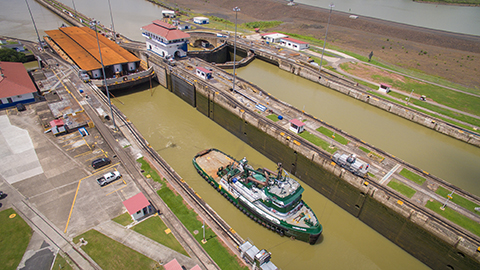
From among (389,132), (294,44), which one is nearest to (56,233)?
(389,132)

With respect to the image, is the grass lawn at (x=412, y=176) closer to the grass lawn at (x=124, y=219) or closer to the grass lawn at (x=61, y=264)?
the grass lawn at (x=124, y=219)

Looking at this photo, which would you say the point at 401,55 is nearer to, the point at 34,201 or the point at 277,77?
the point at 277,77

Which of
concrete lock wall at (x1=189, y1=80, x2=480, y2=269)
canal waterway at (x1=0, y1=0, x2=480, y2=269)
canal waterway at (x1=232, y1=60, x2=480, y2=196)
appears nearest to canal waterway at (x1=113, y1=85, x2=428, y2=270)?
canal waterway at (x1=0, y1=0, x2=480, y2=269)

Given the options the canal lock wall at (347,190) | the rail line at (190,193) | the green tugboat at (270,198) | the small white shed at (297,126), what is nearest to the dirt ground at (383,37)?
the small white shed at (297,126)

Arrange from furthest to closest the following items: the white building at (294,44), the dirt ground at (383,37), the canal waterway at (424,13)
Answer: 1. the canal waterway at (424,13)
2. the white building at (294,44)
3. the dirt ground at (383,37)

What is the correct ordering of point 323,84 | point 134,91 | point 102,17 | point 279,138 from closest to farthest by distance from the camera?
point 279,138 → point 134,91 → point 323,84 → point 102,17

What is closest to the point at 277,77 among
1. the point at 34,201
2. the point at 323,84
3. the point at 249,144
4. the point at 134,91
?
A: the point at 323,84
